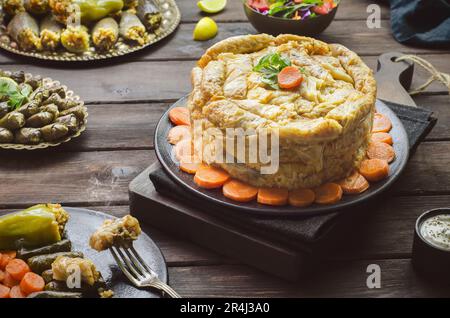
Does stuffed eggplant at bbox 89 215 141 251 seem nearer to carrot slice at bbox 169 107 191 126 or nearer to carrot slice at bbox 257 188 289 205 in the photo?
carrot slice at bbox 257 188 289 205

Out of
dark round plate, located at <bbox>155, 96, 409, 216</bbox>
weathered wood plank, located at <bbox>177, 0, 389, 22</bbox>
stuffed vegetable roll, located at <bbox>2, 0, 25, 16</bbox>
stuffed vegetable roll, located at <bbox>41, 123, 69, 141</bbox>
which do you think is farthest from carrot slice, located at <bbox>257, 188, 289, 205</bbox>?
stuffed vegetable roll, located at <bbox>2, 0, 25, 16</bbox>

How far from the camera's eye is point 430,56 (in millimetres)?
4680

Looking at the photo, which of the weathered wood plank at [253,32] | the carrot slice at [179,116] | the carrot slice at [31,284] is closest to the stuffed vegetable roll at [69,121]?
the carrot slice at [179,116]

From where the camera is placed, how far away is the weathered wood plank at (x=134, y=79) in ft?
14.0

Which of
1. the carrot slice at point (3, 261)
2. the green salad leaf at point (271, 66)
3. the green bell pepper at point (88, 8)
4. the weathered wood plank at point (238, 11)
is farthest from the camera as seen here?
the weathered wood plank at point (238, 11)

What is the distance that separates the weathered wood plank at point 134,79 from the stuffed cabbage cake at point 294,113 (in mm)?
973

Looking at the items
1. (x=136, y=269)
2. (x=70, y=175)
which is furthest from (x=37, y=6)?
(x=136, y=269)

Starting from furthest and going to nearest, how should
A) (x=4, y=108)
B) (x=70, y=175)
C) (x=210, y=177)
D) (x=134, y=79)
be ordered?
(x=134, y=79) < (x=4, y=108) < (x=70, y=175) < (x=210, y=177)

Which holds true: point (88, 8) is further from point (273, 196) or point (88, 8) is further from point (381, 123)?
point (273, 196)

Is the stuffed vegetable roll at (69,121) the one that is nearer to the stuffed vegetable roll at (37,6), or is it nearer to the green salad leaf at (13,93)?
the green salad leaf at (13,93)

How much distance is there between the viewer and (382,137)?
337cm

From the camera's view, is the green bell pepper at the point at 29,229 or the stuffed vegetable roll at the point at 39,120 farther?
the stuffed vegetable roll at the point at 39,120

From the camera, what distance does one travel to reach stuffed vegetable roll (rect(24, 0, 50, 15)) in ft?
15.5

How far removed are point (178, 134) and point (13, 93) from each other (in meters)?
1.03
